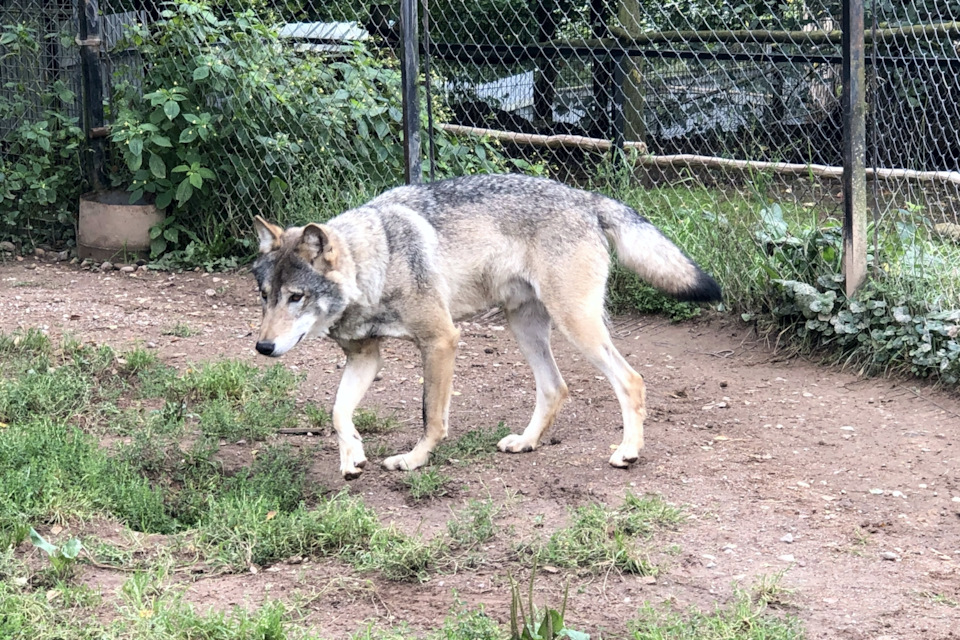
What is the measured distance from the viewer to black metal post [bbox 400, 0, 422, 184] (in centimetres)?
646

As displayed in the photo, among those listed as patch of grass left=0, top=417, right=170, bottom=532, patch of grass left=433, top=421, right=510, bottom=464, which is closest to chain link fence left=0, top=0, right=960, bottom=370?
patch of grass left=433, top=421, right=510, bottom=464

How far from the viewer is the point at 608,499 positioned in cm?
420

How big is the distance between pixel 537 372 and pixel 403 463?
82 cm

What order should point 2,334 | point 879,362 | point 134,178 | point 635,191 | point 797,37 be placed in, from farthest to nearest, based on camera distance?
point 134,178 < point 797,37 < point 635,191 < point 2,334 < point 879,362

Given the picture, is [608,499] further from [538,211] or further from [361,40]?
[361,40]

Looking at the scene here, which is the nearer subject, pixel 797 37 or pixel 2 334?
pixel 2 334

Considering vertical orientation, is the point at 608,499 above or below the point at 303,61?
below

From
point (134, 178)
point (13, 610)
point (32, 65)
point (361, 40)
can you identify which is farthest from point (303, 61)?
point (13, 610)

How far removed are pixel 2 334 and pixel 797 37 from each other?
5667mm

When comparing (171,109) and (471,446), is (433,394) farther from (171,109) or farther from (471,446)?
(171,109)

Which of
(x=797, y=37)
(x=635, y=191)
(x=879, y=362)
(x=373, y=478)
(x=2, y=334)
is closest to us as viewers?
(x=373, y=478)

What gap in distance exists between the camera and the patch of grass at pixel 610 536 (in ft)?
11.8

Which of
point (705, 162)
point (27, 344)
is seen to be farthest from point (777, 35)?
point (27, 344)

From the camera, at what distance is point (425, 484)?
4.34 meters
